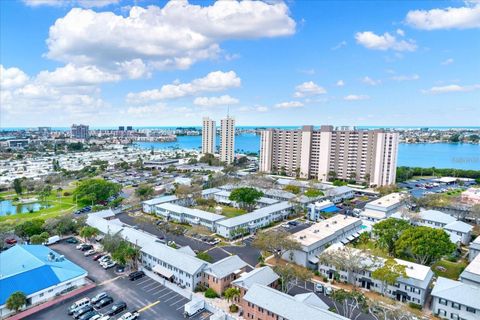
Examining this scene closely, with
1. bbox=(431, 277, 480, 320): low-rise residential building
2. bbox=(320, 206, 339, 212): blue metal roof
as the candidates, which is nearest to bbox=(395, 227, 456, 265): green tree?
bbox=(431, 277, 480, 320): low-rise residential building

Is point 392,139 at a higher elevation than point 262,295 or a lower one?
higher

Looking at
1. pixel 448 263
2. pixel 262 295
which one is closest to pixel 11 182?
pixel 262 295

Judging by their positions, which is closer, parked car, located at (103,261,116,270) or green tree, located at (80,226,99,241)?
parked car, located at (103,261,116,270)

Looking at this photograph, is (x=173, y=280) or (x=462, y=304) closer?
(x=462, y=304)

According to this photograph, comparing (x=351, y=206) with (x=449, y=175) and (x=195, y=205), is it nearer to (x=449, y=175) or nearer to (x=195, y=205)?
(x=195, y=205)

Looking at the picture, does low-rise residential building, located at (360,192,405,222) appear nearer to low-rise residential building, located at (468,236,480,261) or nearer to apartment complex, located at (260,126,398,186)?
low-rise residential building, located at (468,236,480,261)

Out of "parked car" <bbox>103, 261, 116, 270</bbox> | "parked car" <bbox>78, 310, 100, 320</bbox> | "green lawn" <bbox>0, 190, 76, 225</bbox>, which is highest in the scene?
A: "parked car" <bbox>78, 310, 100, 320</bbox>
